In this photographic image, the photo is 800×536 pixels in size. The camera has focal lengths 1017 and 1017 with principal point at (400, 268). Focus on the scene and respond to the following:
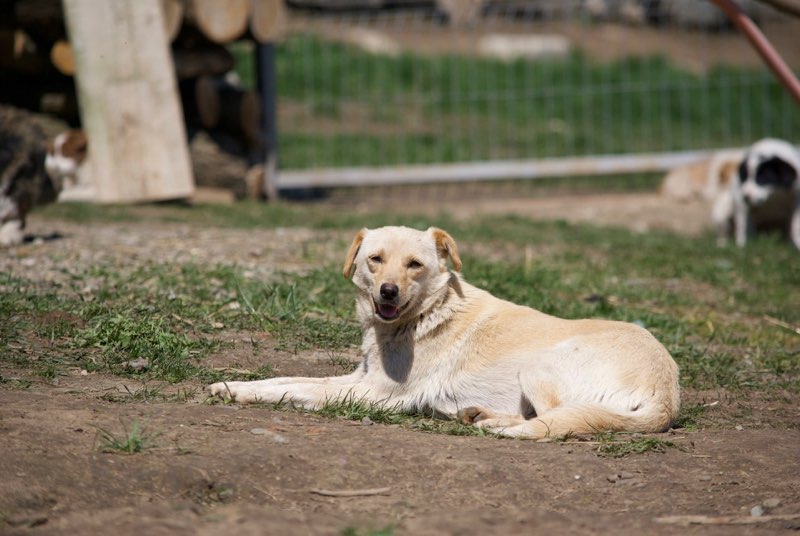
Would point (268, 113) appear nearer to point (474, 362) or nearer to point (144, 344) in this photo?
point (144, 344)

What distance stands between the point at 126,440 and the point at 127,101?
658cm

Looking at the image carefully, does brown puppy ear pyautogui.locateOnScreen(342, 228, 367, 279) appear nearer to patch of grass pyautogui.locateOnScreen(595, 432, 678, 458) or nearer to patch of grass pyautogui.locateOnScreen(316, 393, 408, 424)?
patch of grass pyautogui.locateOnScreen(316, 393, 408, 424)

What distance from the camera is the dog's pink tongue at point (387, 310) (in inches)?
186

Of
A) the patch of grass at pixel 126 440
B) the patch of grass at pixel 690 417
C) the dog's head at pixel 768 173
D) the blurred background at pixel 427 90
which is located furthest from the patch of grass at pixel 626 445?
the blurred background at pixel 427 90

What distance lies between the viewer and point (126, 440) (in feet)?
12.4

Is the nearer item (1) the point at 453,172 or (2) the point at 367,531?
(2) the point at 367,531

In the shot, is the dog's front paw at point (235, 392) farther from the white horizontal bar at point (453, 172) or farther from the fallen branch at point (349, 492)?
the white horizontal bar at point (453, 172)

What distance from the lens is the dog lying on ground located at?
10758 millimetres

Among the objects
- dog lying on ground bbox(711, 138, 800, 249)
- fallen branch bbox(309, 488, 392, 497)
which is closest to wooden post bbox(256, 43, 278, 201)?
dog lying on ground bbox(711, 138, 800, 249)

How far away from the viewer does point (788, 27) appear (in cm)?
2134

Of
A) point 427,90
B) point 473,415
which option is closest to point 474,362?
point 473,415

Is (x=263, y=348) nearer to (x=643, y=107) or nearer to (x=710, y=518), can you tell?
(x=710, y=518)

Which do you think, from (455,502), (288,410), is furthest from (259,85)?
(455,502)

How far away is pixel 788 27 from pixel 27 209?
58.3 ft
